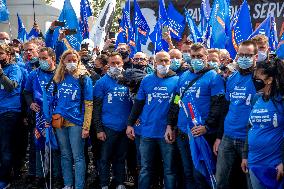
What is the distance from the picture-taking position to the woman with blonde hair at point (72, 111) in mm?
6852

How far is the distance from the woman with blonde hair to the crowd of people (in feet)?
0.05

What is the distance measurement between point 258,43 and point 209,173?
1.64 meters

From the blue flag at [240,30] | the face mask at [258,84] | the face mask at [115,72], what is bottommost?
the face mask at [258,84]

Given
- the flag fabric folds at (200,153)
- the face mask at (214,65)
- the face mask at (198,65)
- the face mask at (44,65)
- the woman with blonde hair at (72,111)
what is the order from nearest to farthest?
the flag fabric folds at (200,153)
the face mask at (198,65)
the face mask at (214,65)
the woman with blonde hair at (72,111)
the face mask at (44,65)

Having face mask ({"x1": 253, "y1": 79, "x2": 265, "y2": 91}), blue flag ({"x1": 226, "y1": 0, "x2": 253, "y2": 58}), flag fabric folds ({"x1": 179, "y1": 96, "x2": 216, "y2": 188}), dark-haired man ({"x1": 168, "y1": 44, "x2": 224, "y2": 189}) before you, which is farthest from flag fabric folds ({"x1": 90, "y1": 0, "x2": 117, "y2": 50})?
face mask ({"x1": 253, "y1": 79, "x2": 265, "y2": 91})

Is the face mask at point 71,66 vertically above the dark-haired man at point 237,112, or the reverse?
the face mask at point 71,66

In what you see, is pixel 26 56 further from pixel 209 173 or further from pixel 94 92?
pixel 209 173

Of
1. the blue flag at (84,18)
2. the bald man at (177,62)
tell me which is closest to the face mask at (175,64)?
the bald man at (177,62)

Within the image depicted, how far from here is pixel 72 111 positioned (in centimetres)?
686

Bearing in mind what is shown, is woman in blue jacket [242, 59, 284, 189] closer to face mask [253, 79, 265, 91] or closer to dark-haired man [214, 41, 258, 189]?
face mask [253, 79, 265, 91]

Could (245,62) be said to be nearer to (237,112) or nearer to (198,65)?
(237,112)

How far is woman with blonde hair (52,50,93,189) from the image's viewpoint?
6.85 metres

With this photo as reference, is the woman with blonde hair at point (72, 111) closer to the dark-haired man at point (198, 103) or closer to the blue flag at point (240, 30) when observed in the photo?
the dark-haired man at point (198, 103)

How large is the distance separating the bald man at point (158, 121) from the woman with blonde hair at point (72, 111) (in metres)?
0.88
